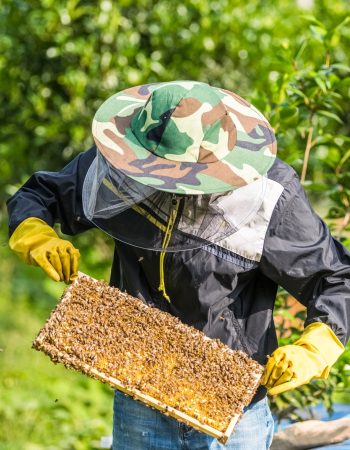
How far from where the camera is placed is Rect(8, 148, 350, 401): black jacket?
8.66 feet

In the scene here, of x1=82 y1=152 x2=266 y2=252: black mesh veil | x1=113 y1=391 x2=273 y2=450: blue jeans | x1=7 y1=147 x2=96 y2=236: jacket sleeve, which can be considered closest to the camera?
x1=82 y1=152 x2=266 y2=252: black mesh veil

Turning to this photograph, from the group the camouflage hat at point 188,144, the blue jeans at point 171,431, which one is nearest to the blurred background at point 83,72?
the blue jeans at point 171,431

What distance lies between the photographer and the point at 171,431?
2.76m

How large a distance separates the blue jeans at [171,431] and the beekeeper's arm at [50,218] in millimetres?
471

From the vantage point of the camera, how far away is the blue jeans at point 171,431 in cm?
272

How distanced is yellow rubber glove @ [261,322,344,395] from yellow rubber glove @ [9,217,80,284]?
2.26ft

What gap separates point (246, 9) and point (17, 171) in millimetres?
2052

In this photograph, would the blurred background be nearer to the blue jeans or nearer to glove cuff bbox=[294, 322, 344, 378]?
the blue jeans

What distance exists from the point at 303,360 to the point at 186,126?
733 millimetres

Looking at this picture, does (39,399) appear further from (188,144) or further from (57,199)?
(188,144)

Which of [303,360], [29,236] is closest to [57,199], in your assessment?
[29,236]

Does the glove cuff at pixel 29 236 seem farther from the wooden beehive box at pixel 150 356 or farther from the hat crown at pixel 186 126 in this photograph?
the hat crown at pixel 186 126

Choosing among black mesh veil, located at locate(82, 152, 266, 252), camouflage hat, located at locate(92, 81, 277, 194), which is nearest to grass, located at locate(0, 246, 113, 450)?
black mesh veil, located at locate(82, 152, 266, 252)

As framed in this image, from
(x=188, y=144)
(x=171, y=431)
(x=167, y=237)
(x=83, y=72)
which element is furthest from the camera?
(x=83, y=72)
